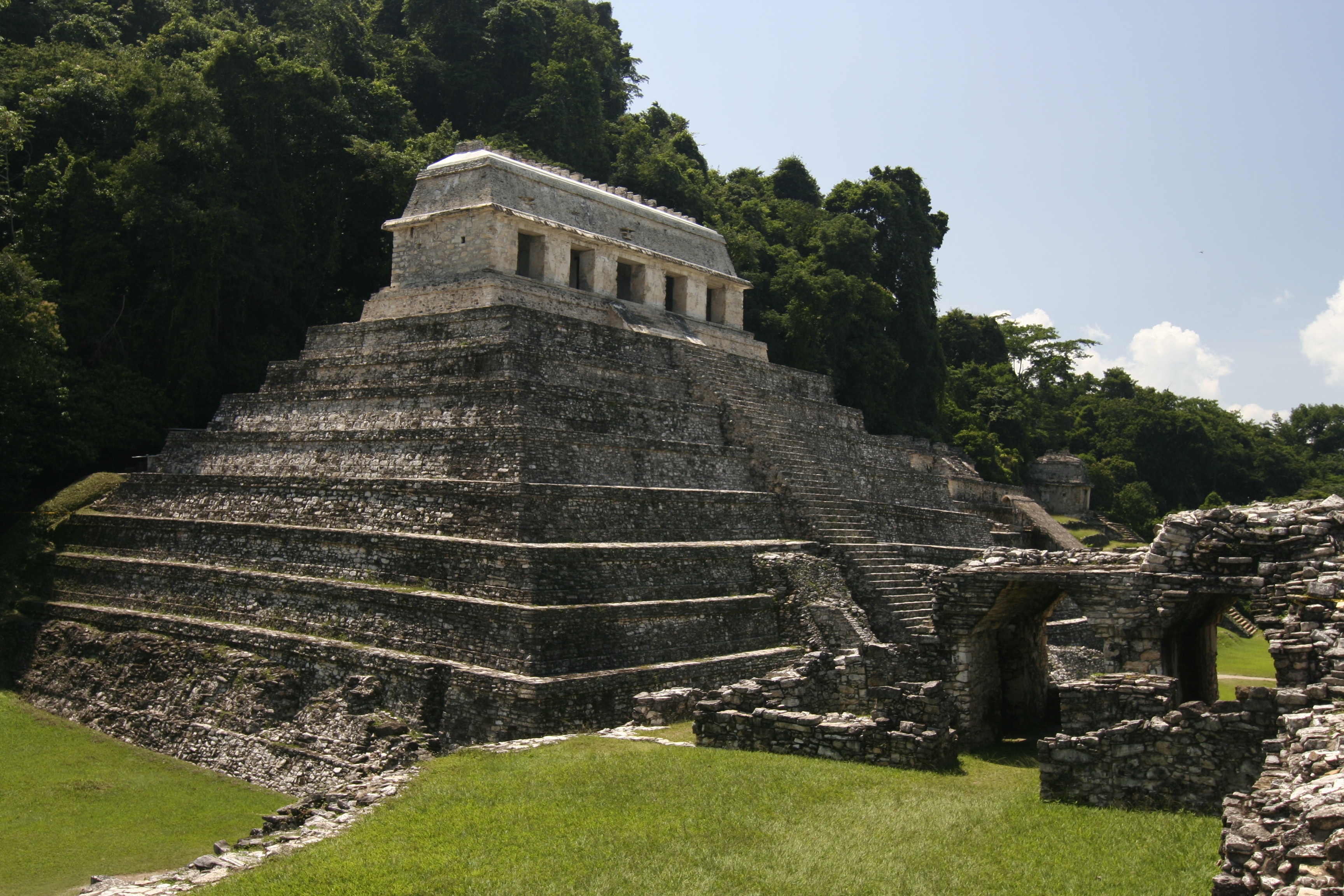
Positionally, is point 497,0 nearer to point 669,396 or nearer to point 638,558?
point 669,396

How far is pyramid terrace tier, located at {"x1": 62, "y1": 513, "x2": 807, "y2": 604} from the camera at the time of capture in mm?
14141

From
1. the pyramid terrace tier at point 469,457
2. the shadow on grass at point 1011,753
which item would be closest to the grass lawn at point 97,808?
the pyramid terrace tier at point 469,457

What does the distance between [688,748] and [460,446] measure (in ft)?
22.8

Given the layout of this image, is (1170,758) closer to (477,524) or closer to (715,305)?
(477,524)

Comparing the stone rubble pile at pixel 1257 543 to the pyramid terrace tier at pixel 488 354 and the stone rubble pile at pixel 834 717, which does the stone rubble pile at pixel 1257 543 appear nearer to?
the stone rubble pile at pixel 834 717

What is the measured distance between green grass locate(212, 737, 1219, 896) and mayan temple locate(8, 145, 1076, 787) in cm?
282

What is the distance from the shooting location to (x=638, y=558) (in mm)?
15469

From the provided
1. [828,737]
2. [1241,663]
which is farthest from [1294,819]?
[1241,663]

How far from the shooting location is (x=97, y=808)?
12.4 meters

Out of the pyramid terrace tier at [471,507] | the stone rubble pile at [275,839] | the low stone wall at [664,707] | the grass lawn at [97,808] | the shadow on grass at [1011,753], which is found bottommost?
the grass lawn at [97,808]

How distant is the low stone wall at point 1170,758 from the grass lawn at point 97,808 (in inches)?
359

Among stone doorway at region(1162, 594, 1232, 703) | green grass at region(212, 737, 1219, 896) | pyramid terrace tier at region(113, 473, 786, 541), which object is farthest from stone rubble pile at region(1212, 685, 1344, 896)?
pyramid terrace tier at region(113, 473, 786, 541)

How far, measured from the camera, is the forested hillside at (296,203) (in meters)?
24.3

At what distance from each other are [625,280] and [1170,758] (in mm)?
19505
